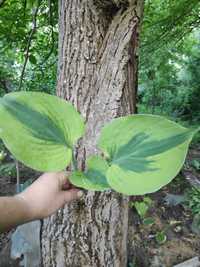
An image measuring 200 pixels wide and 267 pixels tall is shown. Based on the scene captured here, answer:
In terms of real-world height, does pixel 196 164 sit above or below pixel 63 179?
below

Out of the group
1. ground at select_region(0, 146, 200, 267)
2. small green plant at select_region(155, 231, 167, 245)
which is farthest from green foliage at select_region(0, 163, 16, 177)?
small green plant at select_region(155, 231, 167, 245)

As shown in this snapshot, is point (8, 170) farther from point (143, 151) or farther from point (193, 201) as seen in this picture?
point (143, 151)

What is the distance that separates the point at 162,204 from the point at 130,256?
698mm

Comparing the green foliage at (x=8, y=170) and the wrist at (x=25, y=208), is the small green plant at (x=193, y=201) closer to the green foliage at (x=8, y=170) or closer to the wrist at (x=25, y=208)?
the green foliage at (x=8, y=170)

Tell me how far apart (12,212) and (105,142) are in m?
0.23

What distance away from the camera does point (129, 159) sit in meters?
0.59

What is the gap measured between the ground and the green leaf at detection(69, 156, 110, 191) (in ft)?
3.48

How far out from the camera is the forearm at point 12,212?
2.06ft

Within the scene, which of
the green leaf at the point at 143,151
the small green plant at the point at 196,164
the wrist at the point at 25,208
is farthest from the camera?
the small green plant at the point at 196,164

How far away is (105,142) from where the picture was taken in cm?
62

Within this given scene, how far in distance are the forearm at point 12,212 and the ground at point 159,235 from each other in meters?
0.97

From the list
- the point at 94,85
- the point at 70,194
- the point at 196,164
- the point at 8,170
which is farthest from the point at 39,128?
the point at 196,164

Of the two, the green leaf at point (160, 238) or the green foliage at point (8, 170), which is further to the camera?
the green foliage at point (8, 170)

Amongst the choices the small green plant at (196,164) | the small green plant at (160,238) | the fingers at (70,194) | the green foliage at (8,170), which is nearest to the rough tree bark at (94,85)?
the fingers at (70,194)
